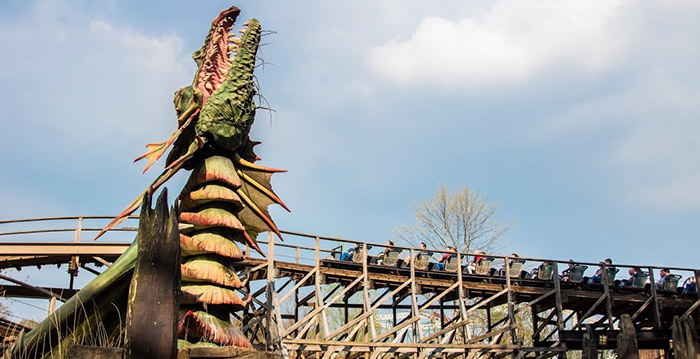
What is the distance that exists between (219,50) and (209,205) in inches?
45.9

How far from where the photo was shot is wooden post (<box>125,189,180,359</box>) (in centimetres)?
318

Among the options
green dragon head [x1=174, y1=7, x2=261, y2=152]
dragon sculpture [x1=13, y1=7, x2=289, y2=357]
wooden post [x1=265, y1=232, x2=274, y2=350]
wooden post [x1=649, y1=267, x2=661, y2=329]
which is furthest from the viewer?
wooden post [x1=649, y1=267, x2=661, y2=329]

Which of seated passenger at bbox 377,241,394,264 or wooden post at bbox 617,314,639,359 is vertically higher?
seated passenger at bbox 377,241,394,264

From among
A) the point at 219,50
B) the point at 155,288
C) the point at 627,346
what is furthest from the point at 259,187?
the point at 627,346

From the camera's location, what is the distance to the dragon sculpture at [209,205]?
3.83 m

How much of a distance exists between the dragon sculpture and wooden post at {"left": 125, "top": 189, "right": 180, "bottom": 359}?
39 cm

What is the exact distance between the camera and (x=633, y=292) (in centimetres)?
1722

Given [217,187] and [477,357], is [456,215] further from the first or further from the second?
[217,187]

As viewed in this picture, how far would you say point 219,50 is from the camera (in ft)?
15.5

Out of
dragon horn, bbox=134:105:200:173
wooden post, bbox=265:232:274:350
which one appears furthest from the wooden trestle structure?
dragon horn, bbox=134:105:200:173

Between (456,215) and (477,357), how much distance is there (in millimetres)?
10487

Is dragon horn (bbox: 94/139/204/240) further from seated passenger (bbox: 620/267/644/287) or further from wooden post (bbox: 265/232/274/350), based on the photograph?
seated passenger (bbox: 620/267/644/287)

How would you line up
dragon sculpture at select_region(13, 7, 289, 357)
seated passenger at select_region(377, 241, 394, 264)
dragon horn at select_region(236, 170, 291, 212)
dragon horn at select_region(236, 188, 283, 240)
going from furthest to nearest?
seated passenger at select_region(377, 241, 394, 264), dragon horn at select_region(236, 170, 291, 212), dragon horn at select_region(236, 188, 283, 240), dragon sculpture at select_region(13, 7, 289, 357)

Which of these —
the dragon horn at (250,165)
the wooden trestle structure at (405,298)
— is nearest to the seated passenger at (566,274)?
the wooden trestle structure at (405,298)
